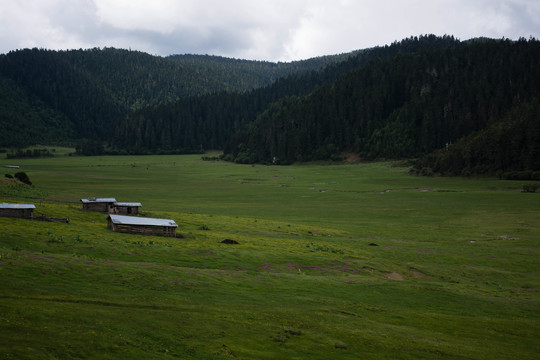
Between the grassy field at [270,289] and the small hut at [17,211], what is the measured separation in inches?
83.7

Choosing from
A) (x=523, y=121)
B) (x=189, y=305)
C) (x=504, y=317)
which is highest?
(x=523, y=121)

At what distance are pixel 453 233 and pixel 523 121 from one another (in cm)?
9091

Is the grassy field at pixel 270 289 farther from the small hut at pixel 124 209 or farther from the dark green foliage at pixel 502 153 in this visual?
the dark green foliage at pixel 502 153

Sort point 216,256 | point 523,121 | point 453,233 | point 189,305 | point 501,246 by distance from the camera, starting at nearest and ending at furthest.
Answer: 1. point 189,305
2. point 216,256
3. point 501,246
4. point 453,233
5. point 523,121

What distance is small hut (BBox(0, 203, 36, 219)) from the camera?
153 feet

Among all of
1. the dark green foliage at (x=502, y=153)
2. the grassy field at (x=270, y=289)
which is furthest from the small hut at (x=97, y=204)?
the dark green foliage at (x=502, y=153)

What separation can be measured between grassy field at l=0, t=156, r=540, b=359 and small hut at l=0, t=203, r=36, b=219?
2126 mm

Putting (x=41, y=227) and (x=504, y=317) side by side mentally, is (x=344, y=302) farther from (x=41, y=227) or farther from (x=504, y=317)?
(x=41, y=227)

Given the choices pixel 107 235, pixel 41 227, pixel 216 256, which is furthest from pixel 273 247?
pixel 41 227

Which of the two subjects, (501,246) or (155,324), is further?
(501,246)

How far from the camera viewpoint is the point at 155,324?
20703mm

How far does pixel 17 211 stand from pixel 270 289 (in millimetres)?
29550

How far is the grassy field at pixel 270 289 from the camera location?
64.0 ft

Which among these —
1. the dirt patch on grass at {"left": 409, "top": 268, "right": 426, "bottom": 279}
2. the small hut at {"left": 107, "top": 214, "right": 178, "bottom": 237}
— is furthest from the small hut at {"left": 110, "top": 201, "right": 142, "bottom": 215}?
the dirt patch on grass at {"left": 409, "top": 268, "right": 426, "bottom": 279}
